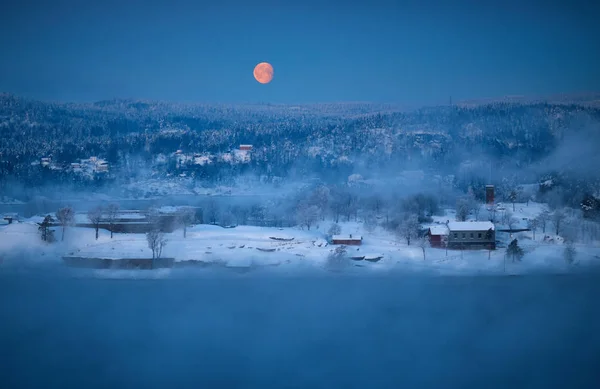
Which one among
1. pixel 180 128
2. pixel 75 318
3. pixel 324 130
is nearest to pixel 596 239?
pixel 324 130

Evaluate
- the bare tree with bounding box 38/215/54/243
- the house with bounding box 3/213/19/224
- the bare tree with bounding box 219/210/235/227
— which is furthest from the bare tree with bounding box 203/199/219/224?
the house with bounding box 3/213/19/224

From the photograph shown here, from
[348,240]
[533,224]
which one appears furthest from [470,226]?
[348,240]

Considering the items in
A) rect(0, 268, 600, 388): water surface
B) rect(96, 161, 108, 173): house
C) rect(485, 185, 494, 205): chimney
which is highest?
rect(96, 161, 108, 173): house

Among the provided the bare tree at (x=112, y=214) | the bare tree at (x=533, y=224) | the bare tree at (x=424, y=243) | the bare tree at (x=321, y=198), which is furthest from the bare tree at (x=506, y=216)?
the bare tree at (x=112, y=214)

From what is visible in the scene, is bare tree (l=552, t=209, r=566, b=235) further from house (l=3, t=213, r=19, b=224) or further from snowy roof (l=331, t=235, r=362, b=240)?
house (l=3, t=213, r=19, b=224)

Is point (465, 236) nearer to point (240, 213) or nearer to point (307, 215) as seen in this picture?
point (307, 215)

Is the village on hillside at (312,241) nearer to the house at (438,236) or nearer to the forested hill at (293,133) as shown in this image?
the house at (438,236)
